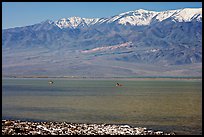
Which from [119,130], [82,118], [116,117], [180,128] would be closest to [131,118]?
[116,117]

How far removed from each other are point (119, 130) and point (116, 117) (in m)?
11.1

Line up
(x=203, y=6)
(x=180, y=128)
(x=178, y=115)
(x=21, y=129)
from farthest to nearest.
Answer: (x=178, y=115) < (x=180, y=128) < (x=21, y=129) < (x=203, y=6)

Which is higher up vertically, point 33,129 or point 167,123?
point 167,123

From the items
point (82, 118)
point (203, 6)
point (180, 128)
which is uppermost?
point (82, 118)

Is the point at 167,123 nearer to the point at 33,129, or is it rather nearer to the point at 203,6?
the point at 33,129

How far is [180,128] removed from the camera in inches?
1072

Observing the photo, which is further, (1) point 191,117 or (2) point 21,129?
(1) point 191,117

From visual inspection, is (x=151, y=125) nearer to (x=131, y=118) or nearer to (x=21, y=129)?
(x=131, y=118)

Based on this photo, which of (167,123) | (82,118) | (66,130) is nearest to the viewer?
(66,130)

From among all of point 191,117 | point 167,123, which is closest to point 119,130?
point 167,123

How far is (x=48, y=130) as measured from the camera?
2098 centimetres

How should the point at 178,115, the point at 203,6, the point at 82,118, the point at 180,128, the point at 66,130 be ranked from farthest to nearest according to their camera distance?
1. the point at 178,115
2. the point at 82,118
3. the point at 180,128
4. the point at 66,130
5. the point at 203,6

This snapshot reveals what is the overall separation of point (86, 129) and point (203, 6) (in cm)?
1425

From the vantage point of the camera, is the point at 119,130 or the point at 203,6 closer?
the point at 203,6
